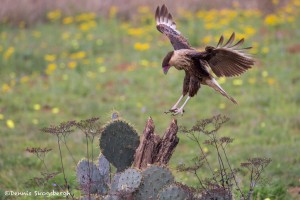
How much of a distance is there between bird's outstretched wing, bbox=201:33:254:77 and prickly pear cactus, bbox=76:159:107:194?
1.28m

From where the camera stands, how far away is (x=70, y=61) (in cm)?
1229

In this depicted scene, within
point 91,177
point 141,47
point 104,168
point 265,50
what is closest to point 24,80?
point 141,47

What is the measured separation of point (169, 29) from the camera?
6293 millimetres

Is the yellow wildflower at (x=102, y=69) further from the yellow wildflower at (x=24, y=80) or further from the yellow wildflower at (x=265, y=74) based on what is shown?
the yellow wildflower at (x=265, y=74)

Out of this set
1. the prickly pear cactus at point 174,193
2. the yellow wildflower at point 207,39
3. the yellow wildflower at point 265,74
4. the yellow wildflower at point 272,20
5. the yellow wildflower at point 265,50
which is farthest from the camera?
the yellow wildflower at point 272,20

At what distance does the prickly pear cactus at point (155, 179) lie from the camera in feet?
15.7

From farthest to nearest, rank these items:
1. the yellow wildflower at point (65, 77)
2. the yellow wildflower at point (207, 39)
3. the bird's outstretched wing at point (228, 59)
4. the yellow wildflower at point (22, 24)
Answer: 1. the yellow wildflower at point (22, 24)
2. the yellow wildflower at point (207, 39)
3. the yellow wildflower at point (65, 77)
4. the bird's outstretched wing at point (228, 59)

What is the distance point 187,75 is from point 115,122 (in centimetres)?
83

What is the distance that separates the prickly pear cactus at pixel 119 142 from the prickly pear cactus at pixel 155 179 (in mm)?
499

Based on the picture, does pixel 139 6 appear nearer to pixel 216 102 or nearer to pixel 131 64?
pixel 131 64

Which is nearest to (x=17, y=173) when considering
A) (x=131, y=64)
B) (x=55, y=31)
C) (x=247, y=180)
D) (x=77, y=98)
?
(x=247, y=180)

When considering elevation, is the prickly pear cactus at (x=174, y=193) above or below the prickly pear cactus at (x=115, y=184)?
below

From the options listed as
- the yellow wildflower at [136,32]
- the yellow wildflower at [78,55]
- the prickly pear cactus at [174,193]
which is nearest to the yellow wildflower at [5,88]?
the yellow wildflower at [78,55]

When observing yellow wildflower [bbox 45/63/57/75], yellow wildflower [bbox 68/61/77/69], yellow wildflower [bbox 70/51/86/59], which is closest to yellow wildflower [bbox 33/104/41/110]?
yellow wildflower [bbox 45/63/57/75]
